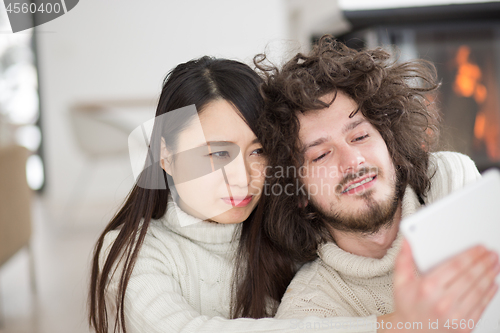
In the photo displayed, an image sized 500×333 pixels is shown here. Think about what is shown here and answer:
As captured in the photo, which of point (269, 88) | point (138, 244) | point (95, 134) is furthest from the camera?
point (95, 134)

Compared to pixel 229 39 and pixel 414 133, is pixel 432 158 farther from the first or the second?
pixel 229 39

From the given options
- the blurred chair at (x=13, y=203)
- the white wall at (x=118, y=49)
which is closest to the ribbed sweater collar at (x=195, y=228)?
the blurred chair at (x=13, y=203)

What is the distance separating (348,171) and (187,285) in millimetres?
462

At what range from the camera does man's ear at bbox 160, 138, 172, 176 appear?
44.1 inches

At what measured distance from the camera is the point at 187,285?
1.02m

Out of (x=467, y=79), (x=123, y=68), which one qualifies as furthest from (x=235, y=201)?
(x=123, y=68)

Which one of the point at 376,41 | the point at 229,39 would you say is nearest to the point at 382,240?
the point at 376,41

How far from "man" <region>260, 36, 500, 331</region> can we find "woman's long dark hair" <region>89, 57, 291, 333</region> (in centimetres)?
6

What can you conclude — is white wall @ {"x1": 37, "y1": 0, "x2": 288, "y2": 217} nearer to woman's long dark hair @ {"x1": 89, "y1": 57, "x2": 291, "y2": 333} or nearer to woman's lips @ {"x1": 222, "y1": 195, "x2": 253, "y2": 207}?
woman's long dark hair @ {"x1": 89, "y1": 57, "x2": 291, "y2": 333}

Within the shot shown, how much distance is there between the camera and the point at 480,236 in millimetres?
595

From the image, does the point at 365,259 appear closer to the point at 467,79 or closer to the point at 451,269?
the point at 451,269

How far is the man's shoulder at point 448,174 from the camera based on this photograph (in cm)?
102

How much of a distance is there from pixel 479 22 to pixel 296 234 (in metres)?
2.03

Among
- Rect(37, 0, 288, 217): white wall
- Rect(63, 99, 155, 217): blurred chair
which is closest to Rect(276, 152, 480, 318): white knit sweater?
Rect(63, 99, 155, 217): blurred chair
